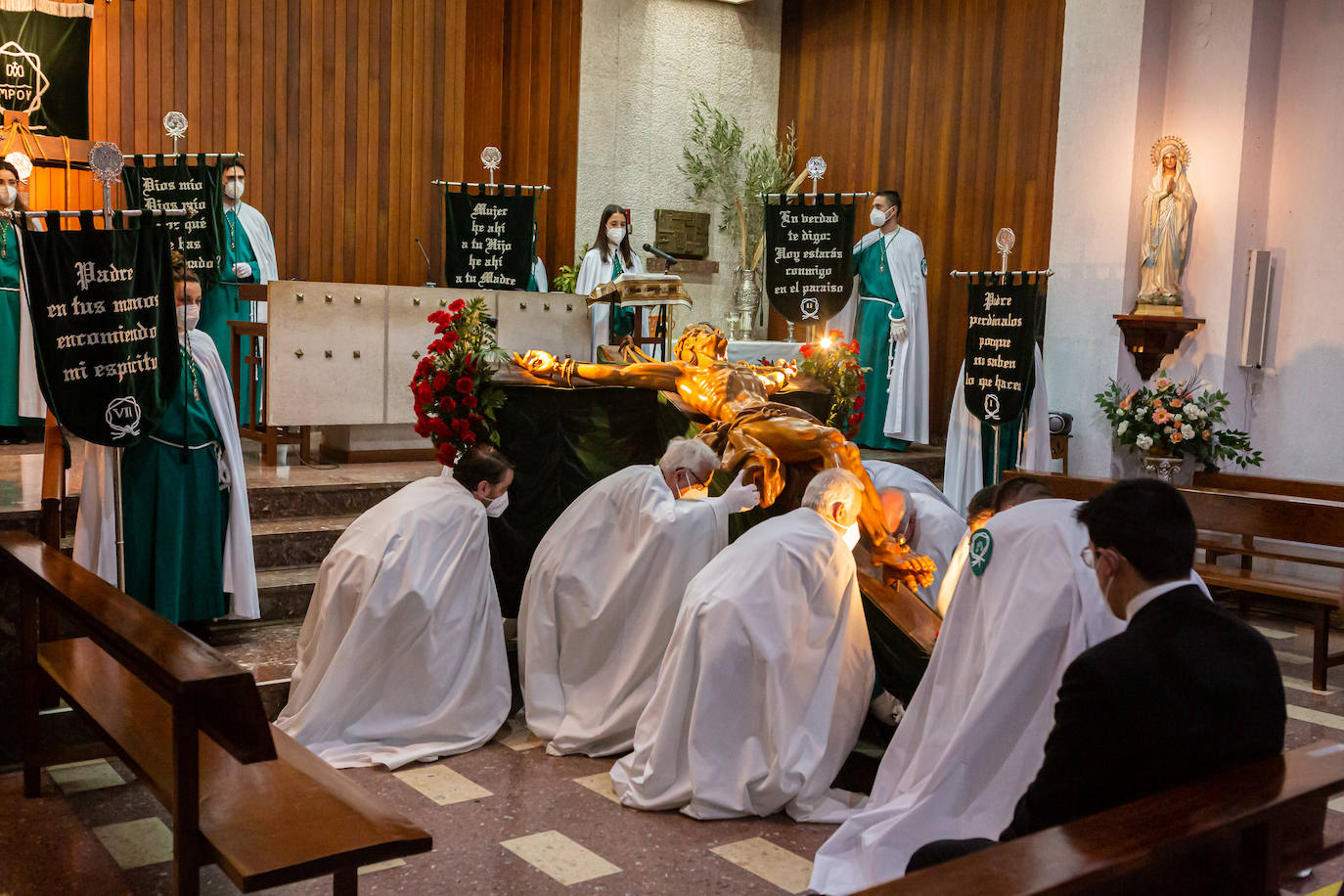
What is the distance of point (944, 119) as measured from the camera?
10828 millimetres

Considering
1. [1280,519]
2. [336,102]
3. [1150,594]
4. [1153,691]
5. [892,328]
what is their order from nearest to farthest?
[1153,691] < [1150,594] < [1280,519] < [892,328] < [336,102]

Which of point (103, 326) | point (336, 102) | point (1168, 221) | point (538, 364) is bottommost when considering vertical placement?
point (538, 364)

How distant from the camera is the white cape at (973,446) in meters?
8.69

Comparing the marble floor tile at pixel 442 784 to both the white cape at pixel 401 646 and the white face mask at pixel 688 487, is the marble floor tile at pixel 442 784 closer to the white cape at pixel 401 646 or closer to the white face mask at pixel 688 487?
the white cape at pixel 401 646

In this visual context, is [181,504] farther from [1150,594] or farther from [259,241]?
[259,241]

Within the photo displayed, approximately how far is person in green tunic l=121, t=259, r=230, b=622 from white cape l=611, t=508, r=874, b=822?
224cm

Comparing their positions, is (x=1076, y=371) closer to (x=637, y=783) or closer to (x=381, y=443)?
(x=381, y=443)

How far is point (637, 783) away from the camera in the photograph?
167 inches

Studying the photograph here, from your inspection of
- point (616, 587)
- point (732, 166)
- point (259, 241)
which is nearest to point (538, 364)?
point (616, 587)

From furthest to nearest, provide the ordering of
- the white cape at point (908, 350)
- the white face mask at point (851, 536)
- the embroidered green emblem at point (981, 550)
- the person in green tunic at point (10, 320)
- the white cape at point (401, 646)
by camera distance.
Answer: the white cape at point (908, 350)
the person in green tunic at point (10, 320)
the white cape at point (401, 646)
the white face mask at point (851, 536)
the embroidered green emblem at point (981, 550)

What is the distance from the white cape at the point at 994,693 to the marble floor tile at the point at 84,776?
2.55 m

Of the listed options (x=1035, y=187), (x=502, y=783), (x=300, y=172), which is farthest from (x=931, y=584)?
(x=300, y=172)

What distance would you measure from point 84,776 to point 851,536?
2928 mm

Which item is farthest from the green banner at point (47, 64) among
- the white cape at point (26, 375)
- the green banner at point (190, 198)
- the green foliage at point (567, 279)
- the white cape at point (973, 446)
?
the white cape at point (973, 446)
